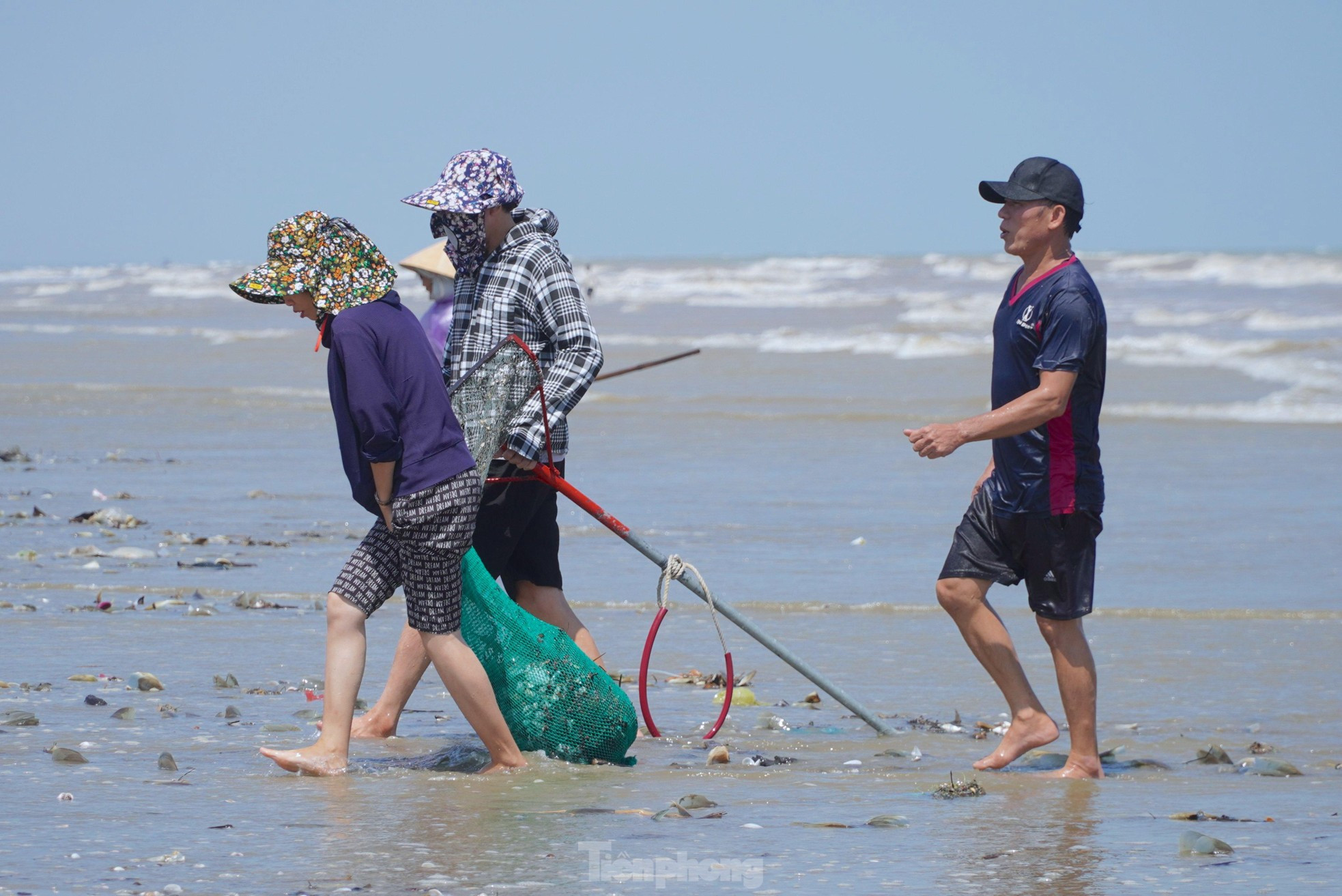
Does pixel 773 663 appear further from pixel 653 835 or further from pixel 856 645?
pixel 653 835

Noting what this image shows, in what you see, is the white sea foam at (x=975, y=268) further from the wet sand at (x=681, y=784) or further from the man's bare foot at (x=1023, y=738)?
the man's bare foot at (x=1023, y=738)

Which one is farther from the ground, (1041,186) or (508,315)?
(1041,186)

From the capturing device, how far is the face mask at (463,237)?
4.54 m

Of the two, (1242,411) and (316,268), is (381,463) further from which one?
(1242,411)

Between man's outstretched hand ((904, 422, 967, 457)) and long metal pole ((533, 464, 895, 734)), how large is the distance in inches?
32.2

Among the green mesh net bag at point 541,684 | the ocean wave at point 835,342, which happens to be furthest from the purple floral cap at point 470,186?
the ocean wave at point 835,342

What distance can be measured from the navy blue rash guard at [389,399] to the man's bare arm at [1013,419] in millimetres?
1232

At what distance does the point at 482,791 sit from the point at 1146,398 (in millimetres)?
13757

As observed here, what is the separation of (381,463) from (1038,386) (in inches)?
70.7

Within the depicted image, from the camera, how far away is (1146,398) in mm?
16641

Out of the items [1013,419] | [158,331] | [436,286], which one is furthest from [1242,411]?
[158,331]

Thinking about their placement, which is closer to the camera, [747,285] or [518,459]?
[518,459]

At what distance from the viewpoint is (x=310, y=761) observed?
13.8ft

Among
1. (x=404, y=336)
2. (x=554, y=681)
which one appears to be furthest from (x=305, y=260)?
(x=554, y=681)
